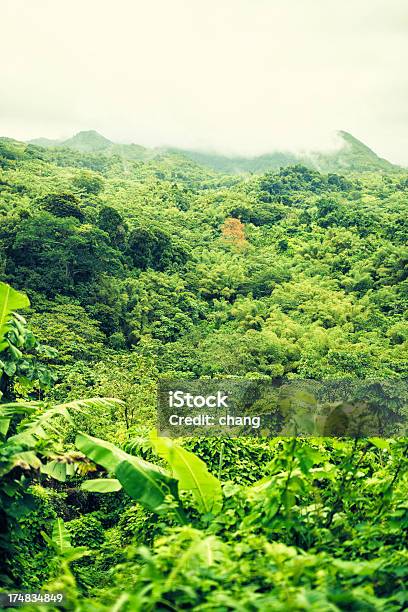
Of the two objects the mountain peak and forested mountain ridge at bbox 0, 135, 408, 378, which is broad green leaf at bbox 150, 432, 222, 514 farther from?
the mountain peak

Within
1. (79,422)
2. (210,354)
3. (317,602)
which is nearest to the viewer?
(317,602)

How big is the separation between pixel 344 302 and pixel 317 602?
24630 millimetres

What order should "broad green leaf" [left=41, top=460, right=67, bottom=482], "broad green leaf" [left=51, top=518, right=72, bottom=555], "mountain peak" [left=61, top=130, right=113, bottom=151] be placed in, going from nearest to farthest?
"broad green leaf" [left=41, top=460, right=67, bottom=482] < "broad green leaf" [left=51, top=518, right=72, bottom=555] < "mountain peak" [left=61, top=130, right=113, bottom=151]

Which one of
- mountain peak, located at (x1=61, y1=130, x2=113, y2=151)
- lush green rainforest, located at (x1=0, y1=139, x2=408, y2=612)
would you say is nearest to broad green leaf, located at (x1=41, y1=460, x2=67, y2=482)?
lush green rainforest, located at (x1=0, y1=139, x2=408, y2=612)

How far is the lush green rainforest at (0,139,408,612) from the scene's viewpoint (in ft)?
6.21

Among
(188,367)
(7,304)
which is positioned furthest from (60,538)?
(188,367)

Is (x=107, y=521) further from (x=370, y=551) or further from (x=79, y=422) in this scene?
(x=370, y=551)

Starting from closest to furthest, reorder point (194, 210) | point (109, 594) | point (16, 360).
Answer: point (109, 594)
point (16, 360)
point (194, 210)

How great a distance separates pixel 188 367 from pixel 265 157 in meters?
57.6

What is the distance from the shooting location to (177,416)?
354 centimetres

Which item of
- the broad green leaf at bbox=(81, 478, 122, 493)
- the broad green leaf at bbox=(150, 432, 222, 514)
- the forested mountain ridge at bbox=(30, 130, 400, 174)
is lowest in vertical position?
the broad green leaf at bbox=(81, 478, 122, 493)

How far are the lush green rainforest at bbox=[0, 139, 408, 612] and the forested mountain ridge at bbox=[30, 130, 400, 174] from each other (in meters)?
12.3

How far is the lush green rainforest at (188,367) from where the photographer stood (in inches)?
74.5

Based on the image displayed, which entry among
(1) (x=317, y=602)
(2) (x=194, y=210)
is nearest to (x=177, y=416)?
(1) (x=317, y=602)
